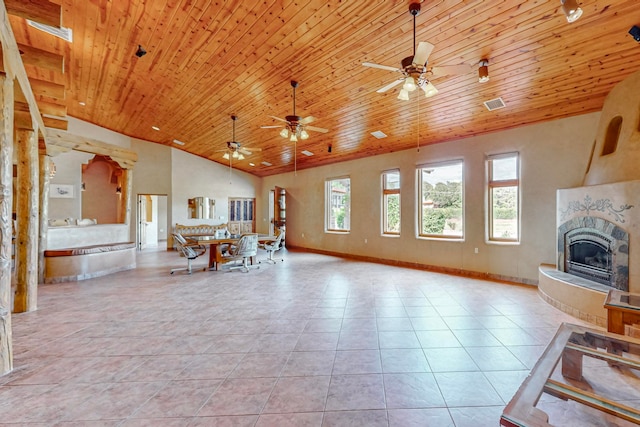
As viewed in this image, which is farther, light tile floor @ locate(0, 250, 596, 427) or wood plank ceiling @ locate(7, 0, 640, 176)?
wood plank ceiling @ locate(7, 0, 640, 176)

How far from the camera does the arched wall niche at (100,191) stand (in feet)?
31.5

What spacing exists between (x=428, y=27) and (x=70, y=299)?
249 inches

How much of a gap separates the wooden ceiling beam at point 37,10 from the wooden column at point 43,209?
3.63m

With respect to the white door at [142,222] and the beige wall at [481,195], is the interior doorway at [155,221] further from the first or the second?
the beige wall at [481,195]

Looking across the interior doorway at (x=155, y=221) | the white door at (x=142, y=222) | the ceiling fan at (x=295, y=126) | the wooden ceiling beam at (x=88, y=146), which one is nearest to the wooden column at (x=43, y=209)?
the wooden ceiling beam at (x=88, y=146)

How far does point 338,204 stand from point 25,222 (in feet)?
23.2

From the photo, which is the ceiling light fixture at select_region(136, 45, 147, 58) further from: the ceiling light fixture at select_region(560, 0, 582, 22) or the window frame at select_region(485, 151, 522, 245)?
the window frame at select_region(485, 151, 522, 245)

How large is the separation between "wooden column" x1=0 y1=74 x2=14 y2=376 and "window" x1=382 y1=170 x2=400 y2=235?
6772 mm

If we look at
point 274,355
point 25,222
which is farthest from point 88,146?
point 274,355

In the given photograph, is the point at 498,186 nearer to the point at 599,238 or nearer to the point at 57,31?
the point at 599,238

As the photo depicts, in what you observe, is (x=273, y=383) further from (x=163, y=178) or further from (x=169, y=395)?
(x=163, y=178)

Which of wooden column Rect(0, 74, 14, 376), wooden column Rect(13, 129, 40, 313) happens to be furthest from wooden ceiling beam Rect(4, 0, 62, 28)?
wooden column Rect(13, 129, 40, 313)

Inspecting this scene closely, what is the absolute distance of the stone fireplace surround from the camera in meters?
3.35

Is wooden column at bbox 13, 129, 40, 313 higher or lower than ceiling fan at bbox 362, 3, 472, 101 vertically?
lower
